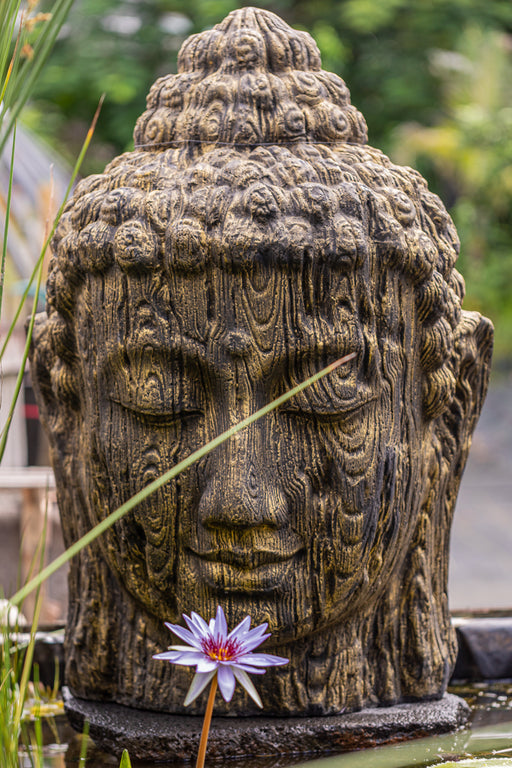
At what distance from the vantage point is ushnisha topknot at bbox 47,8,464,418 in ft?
5.65

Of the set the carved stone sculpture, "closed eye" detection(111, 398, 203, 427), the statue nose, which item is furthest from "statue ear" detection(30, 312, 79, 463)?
the statue nose

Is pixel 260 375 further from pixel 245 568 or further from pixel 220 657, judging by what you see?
pixel 220 657

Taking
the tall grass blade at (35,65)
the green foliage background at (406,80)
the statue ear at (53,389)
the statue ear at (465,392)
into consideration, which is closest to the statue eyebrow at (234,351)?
the statue ear at (53,389)

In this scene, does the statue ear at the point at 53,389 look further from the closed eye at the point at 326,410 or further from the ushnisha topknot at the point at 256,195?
the closed eye at the point at 326,410

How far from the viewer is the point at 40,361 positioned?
213 cm

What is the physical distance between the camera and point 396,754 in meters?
1.83

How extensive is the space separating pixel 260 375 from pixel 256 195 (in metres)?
0.34

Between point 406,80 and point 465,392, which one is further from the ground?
point 406,80

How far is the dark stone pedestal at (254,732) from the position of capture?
1.88 metres

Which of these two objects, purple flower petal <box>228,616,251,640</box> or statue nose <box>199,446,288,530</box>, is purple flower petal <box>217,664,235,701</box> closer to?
purple flower petal <box>228,616,251,640</box>

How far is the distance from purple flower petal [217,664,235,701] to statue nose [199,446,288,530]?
1.88 feet

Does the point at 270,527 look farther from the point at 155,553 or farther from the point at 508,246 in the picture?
the point at 508,246

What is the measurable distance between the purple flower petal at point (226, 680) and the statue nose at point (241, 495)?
1.88ft

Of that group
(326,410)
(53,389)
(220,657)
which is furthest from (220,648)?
(53,389)
